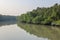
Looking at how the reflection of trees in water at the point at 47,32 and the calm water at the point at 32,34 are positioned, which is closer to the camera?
the calm water at the point at 32,34

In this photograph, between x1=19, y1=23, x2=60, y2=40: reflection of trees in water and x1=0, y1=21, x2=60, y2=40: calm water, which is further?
x1=19, y1=23, x2=60, y2=40: reflection of trees in water

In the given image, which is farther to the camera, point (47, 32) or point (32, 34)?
point (47, 32)

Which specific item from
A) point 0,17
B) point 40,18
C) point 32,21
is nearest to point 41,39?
point 40,18

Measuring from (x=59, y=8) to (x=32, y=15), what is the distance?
39.5 ft

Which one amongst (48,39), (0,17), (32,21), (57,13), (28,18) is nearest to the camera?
(48,39)

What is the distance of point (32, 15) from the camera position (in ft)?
174

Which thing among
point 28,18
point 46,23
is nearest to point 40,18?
point 46,23

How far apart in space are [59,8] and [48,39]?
24.8m

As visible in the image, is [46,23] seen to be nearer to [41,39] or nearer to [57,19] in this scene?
[57,19]

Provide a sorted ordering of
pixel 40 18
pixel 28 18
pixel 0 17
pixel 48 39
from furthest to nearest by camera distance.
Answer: pixel 0 17, pixel 28 18, pixel 40 18, pixel 48 39

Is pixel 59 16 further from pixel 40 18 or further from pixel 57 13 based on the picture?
pixel 40 18

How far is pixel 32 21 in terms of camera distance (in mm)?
49188

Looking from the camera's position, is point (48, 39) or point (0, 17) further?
point (0, 17)

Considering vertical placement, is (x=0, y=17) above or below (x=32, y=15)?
below
